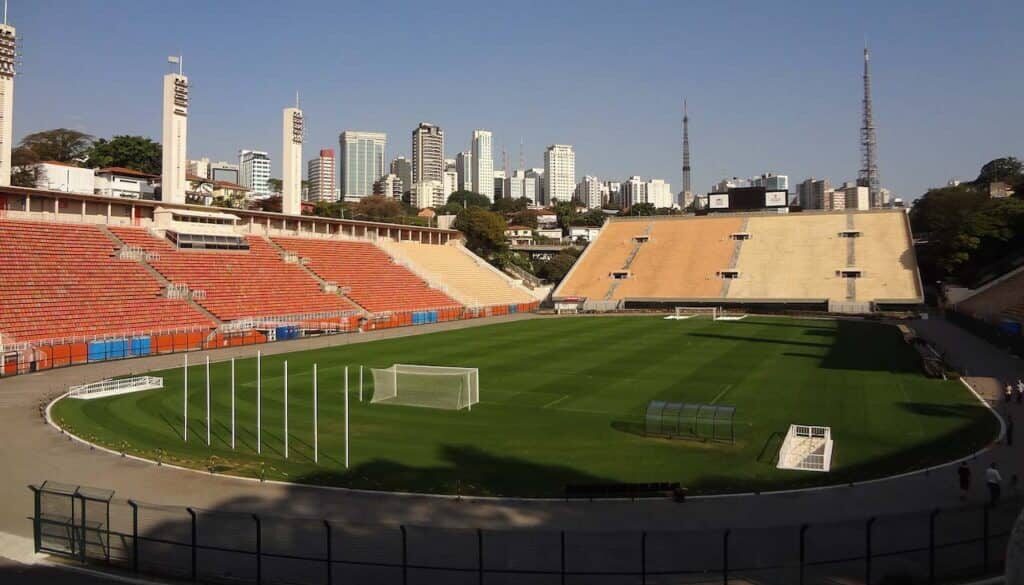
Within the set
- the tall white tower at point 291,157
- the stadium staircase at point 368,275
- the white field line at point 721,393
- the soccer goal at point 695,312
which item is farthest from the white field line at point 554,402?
the tall white tower at point 291,157

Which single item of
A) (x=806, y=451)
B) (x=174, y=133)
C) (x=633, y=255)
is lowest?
(x=806, y=451)

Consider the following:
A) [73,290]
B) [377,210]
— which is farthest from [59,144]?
[73,290]

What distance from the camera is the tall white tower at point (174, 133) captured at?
59.3 meters

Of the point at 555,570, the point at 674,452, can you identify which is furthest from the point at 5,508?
the point at 674,452

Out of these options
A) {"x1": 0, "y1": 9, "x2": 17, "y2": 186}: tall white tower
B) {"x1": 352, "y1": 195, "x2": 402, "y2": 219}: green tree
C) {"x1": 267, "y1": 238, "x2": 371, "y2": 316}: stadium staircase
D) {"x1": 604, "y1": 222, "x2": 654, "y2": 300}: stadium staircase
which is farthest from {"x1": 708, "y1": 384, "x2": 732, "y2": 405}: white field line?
{"x1": 352, "y1": 195, "x2": 402, "y2": 219}: green tree

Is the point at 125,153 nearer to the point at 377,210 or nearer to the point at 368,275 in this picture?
the point at 377,210

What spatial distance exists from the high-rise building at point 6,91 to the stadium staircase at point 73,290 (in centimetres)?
443

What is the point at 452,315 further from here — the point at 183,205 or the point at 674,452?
the point at 674,452

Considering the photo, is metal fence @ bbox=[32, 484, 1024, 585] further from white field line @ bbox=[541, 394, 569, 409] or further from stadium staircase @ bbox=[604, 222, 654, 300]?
stadium staircase @ bbox=[604, 222, 654, 300]

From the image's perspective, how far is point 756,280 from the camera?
8169 cm

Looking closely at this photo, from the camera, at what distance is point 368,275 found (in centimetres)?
7019

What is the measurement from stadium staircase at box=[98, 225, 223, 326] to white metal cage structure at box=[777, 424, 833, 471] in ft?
128

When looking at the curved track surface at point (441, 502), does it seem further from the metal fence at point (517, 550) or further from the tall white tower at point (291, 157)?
the tall white tower at point (291, 157)

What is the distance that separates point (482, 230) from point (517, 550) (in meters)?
86.5
